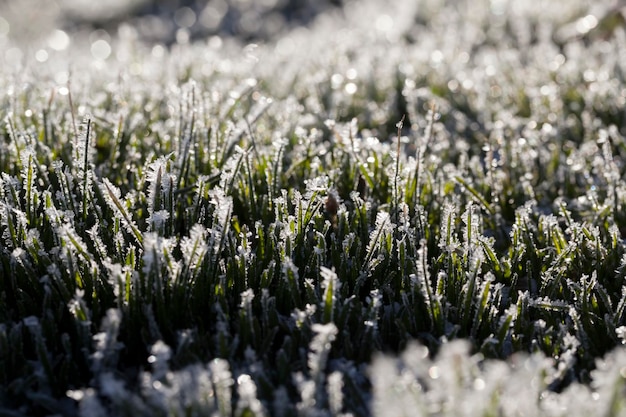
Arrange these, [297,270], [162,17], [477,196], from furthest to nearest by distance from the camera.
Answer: [162,17]
[477,196]
[297,270]

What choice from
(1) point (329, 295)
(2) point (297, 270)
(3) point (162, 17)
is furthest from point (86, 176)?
(3) point (162, 17)

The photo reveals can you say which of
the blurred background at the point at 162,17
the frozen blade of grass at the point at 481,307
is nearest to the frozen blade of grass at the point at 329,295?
the frozen blade of grass at the point at 481,307

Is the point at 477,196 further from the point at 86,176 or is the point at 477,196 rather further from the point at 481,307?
the point at 86,176

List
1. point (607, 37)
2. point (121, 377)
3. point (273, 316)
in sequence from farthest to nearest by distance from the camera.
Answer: point (607, 37)
point (273, 316)
point (121, 377)

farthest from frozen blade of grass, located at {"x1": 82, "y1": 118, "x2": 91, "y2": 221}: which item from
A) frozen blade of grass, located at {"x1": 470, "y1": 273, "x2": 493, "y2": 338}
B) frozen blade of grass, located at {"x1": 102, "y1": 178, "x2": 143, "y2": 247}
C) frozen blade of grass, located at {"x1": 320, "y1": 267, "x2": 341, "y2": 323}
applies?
frozen blade of grass, located at {"x1": 470, "y1": 273, "x2": 493, "y2": 338}

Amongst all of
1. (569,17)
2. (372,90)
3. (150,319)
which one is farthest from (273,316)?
(569,17)

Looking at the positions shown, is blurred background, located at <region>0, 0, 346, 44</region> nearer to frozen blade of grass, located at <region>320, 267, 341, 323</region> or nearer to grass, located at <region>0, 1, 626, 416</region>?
grass, located at <region>0, 1, 626, 416</region>

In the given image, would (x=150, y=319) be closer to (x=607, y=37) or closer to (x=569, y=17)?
(x=607, y=37)

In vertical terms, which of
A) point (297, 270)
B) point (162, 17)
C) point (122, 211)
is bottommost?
point (297, 270)
